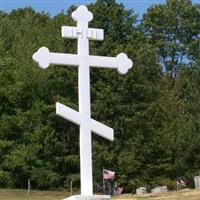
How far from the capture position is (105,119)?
42.4 metres

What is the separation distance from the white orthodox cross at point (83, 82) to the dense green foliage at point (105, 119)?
103 feet

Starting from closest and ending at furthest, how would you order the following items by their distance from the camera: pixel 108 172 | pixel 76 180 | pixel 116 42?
pixel 108 172 → pixel 76 180 → pixel 116 42

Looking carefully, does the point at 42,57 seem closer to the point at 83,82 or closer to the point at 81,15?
the point at 83,82

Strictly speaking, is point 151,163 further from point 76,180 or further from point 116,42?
point 116,42

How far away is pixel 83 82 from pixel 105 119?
32.9m

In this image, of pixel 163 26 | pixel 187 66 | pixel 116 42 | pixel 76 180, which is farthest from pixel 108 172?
pixel 163 26

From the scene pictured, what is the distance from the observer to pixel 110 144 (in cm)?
4253

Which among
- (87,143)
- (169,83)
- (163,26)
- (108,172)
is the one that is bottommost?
(87,143)

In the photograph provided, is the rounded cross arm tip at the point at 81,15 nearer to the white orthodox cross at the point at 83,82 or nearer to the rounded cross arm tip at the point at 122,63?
the white orthodox cross at the point at 83,82

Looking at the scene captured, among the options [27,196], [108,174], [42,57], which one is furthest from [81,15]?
[108,174]

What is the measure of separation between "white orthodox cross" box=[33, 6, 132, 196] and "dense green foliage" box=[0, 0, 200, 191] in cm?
3140

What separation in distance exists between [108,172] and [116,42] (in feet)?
34.2

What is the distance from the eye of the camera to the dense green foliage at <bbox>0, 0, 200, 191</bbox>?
138ft

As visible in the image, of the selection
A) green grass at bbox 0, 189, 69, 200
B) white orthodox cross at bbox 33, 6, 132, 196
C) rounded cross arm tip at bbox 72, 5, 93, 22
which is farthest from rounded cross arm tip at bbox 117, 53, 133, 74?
green grass at bbox 0, 189, 69, 200
